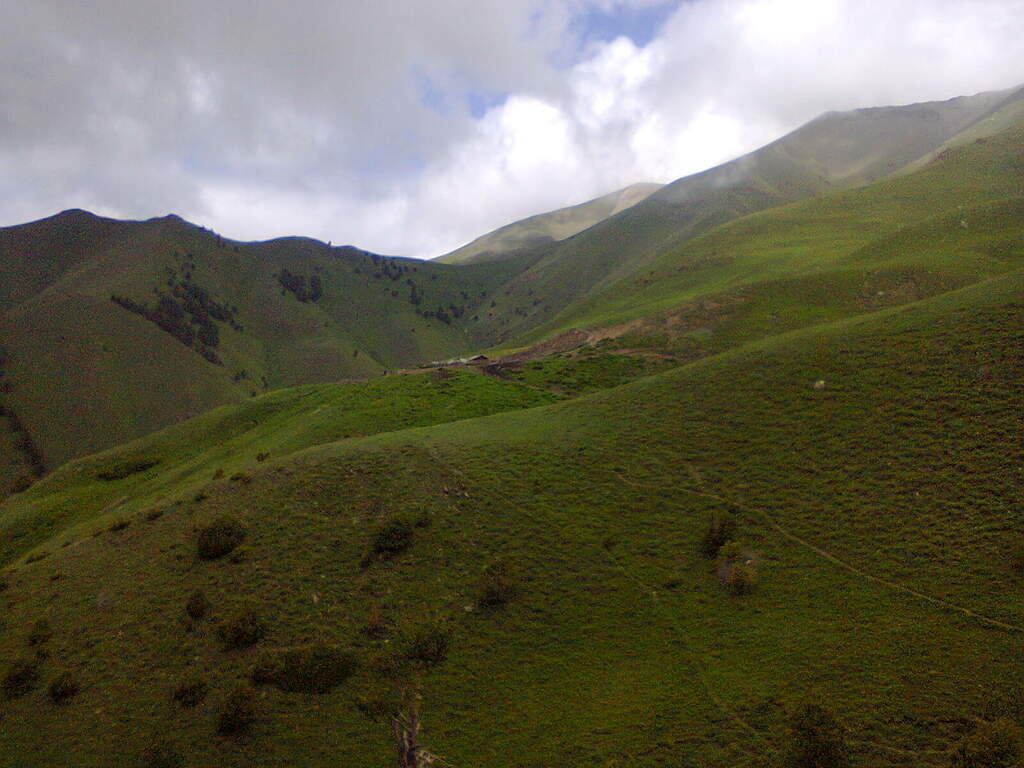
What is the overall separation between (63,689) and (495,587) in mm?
17327

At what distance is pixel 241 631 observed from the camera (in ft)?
70.0

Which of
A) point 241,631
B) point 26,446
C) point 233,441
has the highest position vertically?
point 26,446

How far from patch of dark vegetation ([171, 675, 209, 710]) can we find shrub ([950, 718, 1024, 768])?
2375cm

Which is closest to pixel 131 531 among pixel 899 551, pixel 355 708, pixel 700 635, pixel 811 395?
pixel 355 708

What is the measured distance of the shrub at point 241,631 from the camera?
2119cm

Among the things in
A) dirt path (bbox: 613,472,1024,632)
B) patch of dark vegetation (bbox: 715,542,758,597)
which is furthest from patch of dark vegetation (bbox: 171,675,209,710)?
dirt path (bbox: 613,472,1024,632)

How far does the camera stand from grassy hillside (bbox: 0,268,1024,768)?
16.3 metres

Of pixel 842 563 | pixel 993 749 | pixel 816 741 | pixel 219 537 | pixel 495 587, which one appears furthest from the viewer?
pixel 219 537

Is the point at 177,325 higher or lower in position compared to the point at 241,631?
higher

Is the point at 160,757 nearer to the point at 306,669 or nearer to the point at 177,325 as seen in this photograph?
the point at 306,669

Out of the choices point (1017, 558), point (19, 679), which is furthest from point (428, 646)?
point (1017, 558)

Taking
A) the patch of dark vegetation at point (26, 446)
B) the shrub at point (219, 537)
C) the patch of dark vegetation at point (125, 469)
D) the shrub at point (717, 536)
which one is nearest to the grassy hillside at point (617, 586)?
the shrub at point (717, 536)

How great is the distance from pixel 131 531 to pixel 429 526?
63.4 feet

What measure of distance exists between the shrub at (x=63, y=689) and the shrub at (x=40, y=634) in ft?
11.0
